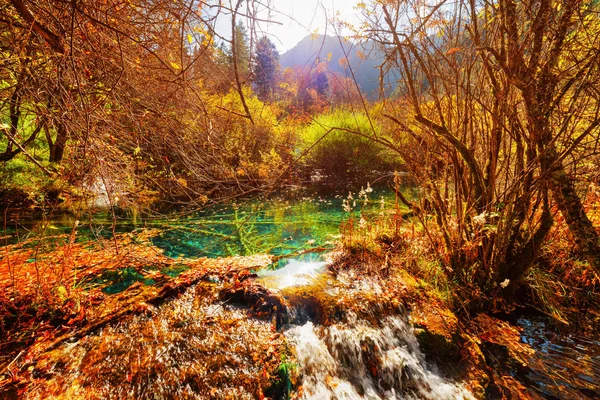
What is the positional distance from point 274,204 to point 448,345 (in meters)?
6.45

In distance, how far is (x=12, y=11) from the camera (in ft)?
7.91

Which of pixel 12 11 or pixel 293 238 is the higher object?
pixel 12 11

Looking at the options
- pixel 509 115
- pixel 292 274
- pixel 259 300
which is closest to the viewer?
pixel 509 115

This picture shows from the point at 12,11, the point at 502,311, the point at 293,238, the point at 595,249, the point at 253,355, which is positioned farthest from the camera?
the point at 293,238

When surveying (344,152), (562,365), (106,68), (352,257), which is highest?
(106,68)

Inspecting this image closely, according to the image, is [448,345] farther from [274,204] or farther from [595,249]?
[274,204]

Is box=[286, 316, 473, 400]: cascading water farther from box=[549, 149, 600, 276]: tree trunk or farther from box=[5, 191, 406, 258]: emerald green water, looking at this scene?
box=[5, 191, 406, 258]: emerald green water

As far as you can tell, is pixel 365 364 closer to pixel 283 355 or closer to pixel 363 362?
pixel 363 362

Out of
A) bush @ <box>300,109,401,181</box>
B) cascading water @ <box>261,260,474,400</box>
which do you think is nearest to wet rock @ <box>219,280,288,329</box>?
cascading water @ <box>261,260,474,400</box>

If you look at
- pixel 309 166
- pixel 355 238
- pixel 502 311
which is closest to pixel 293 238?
pixel 355 238

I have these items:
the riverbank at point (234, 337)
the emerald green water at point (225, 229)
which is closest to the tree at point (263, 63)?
the riverbank at point (234, 337)

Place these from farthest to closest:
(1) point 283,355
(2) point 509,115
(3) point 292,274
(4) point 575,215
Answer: (3) point 292,274 → (1) point 283,355 → (2) point 509,115 → (4) point 575,215

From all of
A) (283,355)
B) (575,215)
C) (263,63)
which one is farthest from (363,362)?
(263,63)

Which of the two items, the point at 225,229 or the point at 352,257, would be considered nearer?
the point at 352,257
